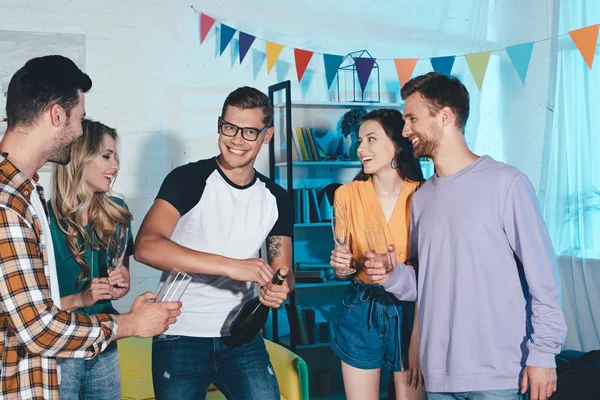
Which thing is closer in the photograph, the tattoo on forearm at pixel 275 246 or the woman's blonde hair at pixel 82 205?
the woman's blonde hair at pixel 82 205

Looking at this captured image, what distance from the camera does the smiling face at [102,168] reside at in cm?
242

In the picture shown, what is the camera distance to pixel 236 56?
507cm

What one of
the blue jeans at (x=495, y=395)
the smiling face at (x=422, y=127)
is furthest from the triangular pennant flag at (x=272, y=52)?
the blue jeans at (x=495, y=395)

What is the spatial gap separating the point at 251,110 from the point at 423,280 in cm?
88

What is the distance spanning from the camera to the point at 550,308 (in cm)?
187

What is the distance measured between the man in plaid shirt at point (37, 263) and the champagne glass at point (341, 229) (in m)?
0.63

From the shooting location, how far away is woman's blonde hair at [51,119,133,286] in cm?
227

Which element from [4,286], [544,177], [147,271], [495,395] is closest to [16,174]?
[4,286]

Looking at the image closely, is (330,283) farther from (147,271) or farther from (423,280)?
(423,280)

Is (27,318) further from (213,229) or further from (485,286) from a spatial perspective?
(485,286)

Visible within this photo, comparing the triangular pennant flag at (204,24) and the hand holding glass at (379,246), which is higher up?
the triangular pennant flag at (204,24)

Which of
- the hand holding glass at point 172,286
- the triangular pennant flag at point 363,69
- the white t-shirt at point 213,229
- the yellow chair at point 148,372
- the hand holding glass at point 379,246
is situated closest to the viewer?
the hand holding glass at point 172,286

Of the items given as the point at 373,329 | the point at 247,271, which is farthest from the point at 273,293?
the point at 373,329

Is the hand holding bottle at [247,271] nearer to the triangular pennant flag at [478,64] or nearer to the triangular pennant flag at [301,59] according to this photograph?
the triangular pennant flag at [301,59]
